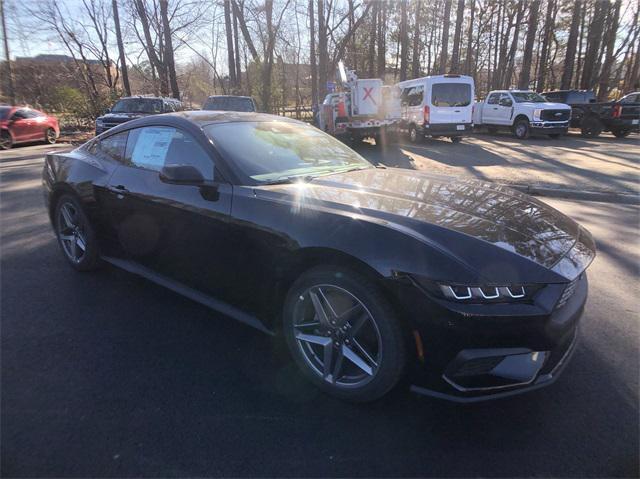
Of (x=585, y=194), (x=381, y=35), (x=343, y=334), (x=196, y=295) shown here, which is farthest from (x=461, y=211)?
(x=381, y=35)

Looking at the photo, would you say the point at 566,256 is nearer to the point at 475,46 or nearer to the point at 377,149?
the point at 377,149

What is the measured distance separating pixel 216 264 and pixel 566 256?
2.09m

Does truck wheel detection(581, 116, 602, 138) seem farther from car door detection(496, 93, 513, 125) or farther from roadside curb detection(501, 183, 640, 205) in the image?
roadside curb detection(501, 183, 640, 205)

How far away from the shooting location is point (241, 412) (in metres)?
2.27

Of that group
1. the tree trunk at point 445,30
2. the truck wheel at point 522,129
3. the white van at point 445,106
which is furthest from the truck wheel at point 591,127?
the tree trunk at point 445,30

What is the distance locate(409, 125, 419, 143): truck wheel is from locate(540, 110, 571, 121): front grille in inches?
191

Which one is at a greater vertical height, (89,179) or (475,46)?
(475,46)

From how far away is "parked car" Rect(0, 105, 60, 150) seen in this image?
50.9 feet

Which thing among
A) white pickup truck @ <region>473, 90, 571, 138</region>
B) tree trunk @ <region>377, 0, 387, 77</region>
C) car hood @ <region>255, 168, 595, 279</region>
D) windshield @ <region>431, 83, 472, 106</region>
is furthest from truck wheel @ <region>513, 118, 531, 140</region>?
tree trunk @ <region>377, 0, 387, 77</region>

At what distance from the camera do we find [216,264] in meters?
2.84

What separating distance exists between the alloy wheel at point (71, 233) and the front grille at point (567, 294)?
12.7ft

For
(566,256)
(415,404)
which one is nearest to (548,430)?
(415,404)

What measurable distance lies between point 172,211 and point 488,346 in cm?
225

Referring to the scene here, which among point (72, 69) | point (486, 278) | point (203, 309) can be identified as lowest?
point (203, 309)
